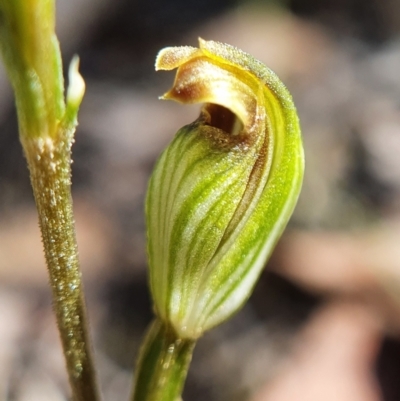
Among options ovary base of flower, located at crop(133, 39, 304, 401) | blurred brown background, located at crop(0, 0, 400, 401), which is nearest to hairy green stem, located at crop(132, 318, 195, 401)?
ovary base of flower, located at crop(133, 39, 304, 401)

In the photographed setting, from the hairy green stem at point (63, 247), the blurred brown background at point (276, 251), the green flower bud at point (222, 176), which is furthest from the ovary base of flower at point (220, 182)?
the blurred brown background at point (276, 251)

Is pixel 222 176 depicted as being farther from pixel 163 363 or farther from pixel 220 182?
pixel 163 363

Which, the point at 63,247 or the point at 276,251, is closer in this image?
the point at 63,247

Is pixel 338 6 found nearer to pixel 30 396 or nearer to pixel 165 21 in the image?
pixel 165 21

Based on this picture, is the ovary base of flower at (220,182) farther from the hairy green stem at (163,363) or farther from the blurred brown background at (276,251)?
the blurred brown background at (276,251)

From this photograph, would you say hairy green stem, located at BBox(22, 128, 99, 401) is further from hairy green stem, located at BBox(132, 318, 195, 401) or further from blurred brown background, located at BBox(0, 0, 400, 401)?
blurred brown background, located at BBox(0, 0, 400, 401)

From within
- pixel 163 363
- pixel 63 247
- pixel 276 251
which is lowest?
pixel 276 251

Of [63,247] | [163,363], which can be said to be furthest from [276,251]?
[63,247]
